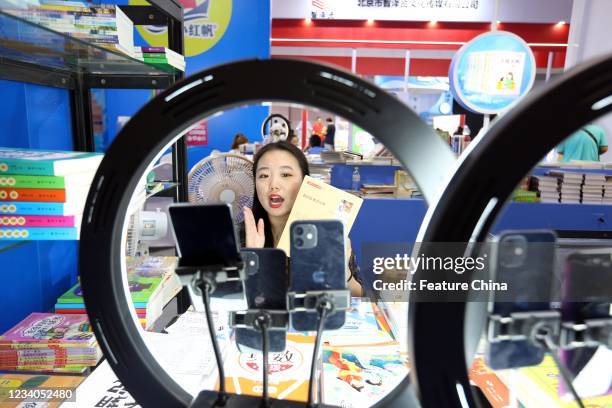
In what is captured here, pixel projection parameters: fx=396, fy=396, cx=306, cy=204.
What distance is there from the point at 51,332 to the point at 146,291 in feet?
0.87

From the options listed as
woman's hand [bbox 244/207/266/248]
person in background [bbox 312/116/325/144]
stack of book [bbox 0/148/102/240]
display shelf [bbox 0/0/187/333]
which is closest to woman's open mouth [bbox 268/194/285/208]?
woman's hand [bbox 244/207/266/248]

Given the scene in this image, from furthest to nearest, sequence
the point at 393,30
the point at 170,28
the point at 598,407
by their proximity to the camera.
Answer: the point at 393,30 → the point at 170,28 → the point at 598,407

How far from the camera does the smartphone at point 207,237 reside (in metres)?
0.38

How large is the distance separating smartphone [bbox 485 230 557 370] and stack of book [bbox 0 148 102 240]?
2.53 ft

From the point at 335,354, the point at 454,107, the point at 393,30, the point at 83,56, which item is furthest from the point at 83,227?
the point at 454,107

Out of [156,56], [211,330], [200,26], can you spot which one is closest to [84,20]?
[156,56]

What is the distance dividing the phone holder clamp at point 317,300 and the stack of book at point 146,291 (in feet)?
2.33

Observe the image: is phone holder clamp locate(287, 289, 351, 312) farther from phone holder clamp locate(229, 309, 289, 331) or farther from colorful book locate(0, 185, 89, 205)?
colorful book locate(0, 185, 89, 205)

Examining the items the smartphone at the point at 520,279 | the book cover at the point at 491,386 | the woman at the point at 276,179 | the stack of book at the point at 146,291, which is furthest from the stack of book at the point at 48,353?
the smartphone at the point at 520,279

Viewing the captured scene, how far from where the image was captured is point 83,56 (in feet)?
4.24

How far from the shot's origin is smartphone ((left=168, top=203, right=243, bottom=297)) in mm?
384

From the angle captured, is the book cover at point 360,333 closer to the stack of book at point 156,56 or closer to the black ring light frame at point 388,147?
the black ring light frame at point 388,147

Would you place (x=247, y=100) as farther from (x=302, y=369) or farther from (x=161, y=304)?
(x=161, y=304)

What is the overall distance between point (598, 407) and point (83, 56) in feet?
5.27
